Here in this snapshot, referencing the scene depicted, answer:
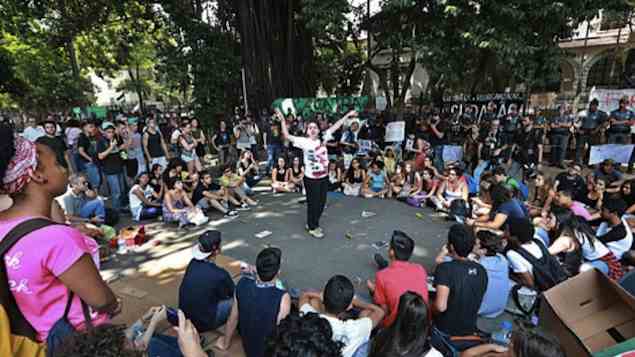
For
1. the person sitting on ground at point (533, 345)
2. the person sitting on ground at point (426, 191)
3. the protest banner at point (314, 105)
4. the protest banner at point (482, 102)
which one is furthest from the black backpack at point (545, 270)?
the protest banner at point (314, 105)

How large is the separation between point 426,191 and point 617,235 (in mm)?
3147

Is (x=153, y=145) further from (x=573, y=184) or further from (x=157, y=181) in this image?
(x=573, y=184)

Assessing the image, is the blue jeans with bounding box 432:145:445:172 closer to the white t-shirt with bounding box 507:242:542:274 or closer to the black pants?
the black pants

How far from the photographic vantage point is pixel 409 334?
1.94 m

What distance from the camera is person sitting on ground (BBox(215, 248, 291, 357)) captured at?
2312 mm

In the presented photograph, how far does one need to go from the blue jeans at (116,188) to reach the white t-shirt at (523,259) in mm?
6324

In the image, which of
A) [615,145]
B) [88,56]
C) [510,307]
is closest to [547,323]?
[510,307]

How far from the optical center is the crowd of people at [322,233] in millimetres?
1316

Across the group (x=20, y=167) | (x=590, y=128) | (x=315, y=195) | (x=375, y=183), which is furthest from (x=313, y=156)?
→ (x=590, y=128)

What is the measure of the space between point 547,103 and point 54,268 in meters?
17.7

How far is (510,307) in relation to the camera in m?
3.44

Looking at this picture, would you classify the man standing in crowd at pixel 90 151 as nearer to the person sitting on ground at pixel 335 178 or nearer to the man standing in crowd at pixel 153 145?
the man standing in crowd at pixel 153 145

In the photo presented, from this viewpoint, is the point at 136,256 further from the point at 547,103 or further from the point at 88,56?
the point at 88,56

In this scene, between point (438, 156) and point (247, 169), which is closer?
point (247, 169)
